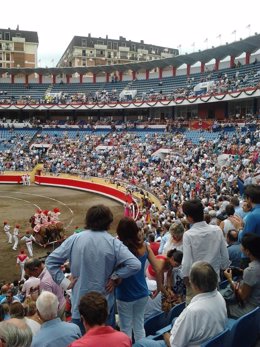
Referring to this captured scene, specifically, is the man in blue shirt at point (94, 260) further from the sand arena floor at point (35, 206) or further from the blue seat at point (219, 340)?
the sand arena floor at point (35, 206)

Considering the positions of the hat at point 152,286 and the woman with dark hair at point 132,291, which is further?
the hat at point 152,286

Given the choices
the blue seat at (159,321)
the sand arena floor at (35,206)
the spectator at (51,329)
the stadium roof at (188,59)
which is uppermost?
the stadium roof at (188,59)

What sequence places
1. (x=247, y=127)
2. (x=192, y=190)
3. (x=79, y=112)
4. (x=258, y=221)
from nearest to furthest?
(x=258, y=221)
(x=192, y=190)
(x=247, y=127)
(x=79, y=112)

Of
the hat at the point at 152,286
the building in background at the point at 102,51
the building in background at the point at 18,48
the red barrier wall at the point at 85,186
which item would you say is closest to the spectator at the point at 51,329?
the hat at the point at 152,286

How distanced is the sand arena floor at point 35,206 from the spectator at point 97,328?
501 inches

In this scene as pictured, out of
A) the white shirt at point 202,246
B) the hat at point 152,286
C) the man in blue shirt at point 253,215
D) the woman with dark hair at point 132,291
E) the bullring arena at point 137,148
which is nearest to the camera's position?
the woman with dark hair at point 132,291

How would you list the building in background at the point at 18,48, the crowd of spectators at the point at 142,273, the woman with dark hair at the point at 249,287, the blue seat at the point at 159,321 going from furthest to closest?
1. the building in background at the point at 18,48
2. the blue seat at the point at 159,321
3. the woman with dark hair at the point at 249,287
4. the crowd of spectators at the point at 142,273

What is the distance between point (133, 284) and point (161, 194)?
21.9 metres

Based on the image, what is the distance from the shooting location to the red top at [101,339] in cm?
325

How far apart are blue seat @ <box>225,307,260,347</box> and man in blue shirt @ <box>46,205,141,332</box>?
124 centimetres

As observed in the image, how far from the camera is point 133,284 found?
4.74 metres

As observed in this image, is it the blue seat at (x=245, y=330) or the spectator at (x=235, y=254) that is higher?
the spectator at (x=235, y=254)

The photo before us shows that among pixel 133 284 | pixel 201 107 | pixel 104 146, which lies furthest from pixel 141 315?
pixel 201 107

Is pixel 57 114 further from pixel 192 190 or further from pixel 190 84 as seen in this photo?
pixel 192 190
